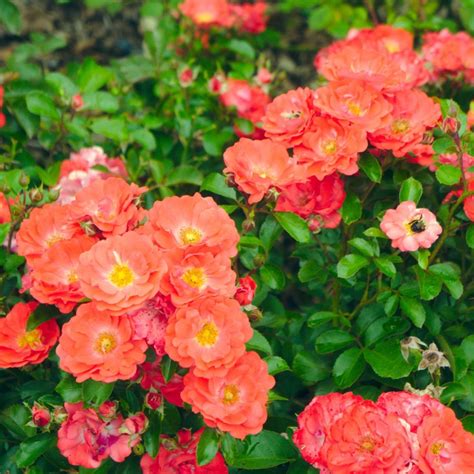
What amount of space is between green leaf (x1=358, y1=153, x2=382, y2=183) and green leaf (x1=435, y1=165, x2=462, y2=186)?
12 centimetres

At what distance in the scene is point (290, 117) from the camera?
165 cm

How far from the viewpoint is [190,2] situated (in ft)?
8.60

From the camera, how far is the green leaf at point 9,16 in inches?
94.0

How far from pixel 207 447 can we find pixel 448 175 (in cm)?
75

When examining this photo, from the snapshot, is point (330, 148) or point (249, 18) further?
point (249, 18)

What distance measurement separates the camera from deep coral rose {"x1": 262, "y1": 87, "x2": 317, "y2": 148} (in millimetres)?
1638

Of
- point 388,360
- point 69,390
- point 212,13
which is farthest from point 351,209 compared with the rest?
point 212,13

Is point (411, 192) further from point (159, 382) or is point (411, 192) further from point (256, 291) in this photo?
point (159, 382)

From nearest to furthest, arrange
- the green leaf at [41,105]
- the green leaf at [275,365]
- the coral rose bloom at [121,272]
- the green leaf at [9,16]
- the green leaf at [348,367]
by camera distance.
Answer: the coral rose bloom at [121,272] < the green leaf at [275,365] < the green leaf at [348,367] < the green leaf at [41,105] < the green leaf at [9,16]

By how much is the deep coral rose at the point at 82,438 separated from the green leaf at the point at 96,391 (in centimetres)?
7

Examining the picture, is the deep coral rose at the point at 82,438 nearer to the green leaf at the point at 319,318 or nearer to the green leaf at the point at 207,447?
the green leaf at the point at 207,447

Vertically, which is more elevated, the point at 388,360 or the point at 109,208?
the point at 109,208

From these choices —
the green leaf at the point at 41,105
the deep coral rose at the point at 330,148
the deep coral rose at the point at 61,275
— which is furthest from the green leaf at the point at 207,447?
the green leaf at the point at 41,105

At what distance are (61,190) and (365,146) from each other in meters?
0.78
